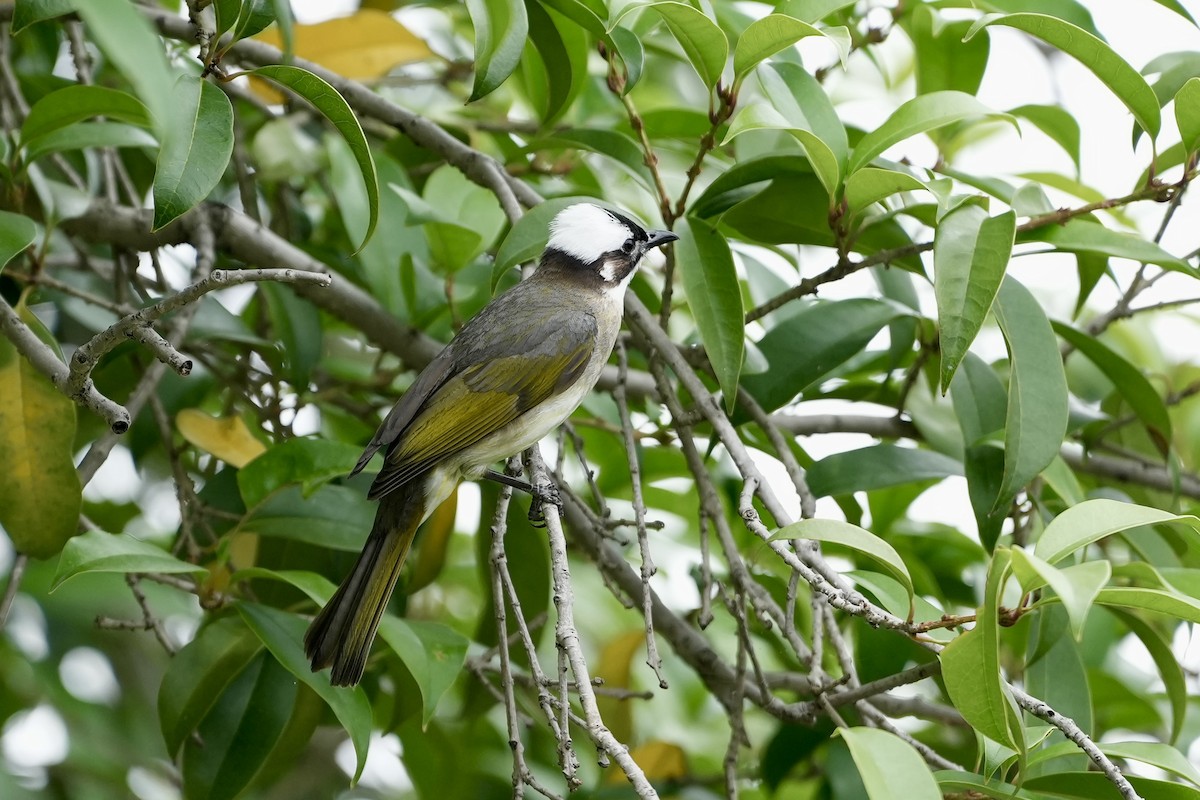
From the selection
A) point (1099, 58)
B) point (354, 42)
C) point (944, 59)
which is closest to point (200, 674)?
point (354, 42)

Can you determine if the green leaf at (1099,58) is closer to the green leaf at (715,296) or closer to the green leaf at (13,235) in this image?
the green leaf at (715,296)

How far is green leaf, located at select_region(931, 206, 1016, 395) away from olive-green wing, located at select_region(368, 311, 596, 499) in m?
1.17

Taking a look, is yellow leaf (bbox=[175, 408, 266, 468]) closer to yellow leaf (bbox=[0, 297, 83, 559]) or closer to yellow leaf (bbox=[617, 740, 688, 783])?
yellow leaf (bbox=[0, 297, 83, 559])

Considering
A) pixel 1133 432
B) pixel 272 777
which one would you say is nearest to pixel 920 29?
pixel 1133 432

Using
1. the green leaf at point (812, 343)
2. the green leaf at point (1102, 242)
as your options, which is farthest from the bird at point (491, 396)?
the green leaf at point (1102, 242)

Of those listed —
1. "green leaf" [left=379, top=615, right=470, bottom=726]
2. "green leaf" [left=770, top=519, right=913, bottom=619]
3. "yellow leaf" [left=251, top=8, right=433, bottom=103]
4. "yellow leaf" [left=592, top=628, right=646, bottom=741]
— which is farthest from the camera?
"yellow leaf" [left=251, top=8, right=433, bottom=103]

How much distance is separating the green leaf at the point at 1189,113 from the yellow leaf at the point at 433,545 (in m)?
1.90

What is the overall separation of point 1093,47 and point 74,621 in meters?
3.85

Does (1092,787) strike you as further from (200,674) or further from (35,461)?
(35,461)

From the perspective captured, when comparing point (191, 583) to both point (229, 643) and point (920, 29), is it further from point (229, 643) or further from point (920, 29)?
point (920, 29)

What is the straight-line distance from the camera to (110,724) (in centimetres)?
432

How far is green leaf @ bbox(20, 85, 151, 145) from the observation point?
253cm

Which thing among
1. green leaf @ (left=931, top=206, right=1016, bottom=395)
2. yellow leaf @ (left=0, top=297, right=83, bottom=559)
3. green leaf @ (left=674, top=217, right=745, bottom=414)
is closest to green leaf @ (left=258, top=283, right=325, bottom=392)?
yellow leaf @ (left=0, top=297, right=83, bottom=559)

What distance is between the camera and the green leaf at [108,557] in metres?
2.09
